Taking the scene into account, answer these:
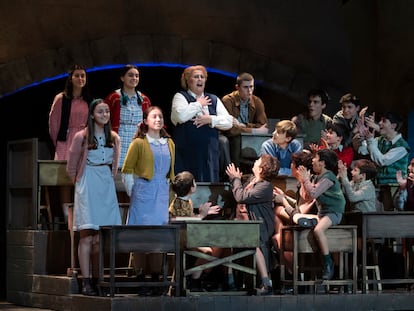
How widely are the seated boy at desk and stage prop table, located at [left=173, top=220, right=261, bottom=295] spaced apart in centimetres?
20

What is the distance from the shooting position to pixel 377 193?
1091 cm

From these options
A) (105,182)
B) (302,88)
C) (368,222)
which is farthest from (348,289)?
(302,88)

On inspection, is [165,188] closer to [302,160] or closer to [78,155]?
[78,155]

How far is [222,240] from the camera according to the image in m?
9.34

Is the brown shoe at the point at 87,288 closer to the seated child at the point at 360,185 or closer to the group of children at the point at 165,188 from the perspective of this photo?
the group of children at the point at 165,188

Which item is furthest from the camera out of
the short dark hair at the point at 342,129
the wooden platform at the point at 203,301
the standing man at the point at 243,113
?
the short dark hair at the point at 342,129

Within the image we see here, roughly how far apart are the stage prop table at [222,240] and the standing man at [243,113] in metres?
1.57

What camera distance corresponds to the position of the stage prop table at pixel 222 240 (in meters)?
9.28

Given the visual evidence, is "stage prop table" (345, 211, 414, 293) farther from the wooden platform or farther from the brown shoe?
the brown shoe

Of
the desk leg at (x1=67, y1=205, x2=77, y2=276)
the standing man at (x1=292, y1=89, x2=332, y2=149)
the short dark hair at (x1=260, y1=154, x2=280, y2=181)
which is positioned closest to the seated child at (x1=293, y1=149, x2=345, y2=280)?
the short dark hair at (x1=260, y1=154, x2=280, y2=181)

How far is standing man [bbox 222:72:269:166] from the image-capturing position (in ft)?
35.8

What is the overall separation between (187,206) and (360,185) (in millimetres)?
1660

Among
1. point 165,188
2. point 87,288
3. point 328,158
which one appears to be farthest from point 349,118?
point 87,288

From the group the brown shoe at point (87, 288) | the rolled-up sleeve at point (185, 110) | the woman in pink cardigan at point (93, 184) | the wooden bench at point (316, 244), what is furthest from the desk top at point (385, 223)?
the brown shoe at point (87, 288)
